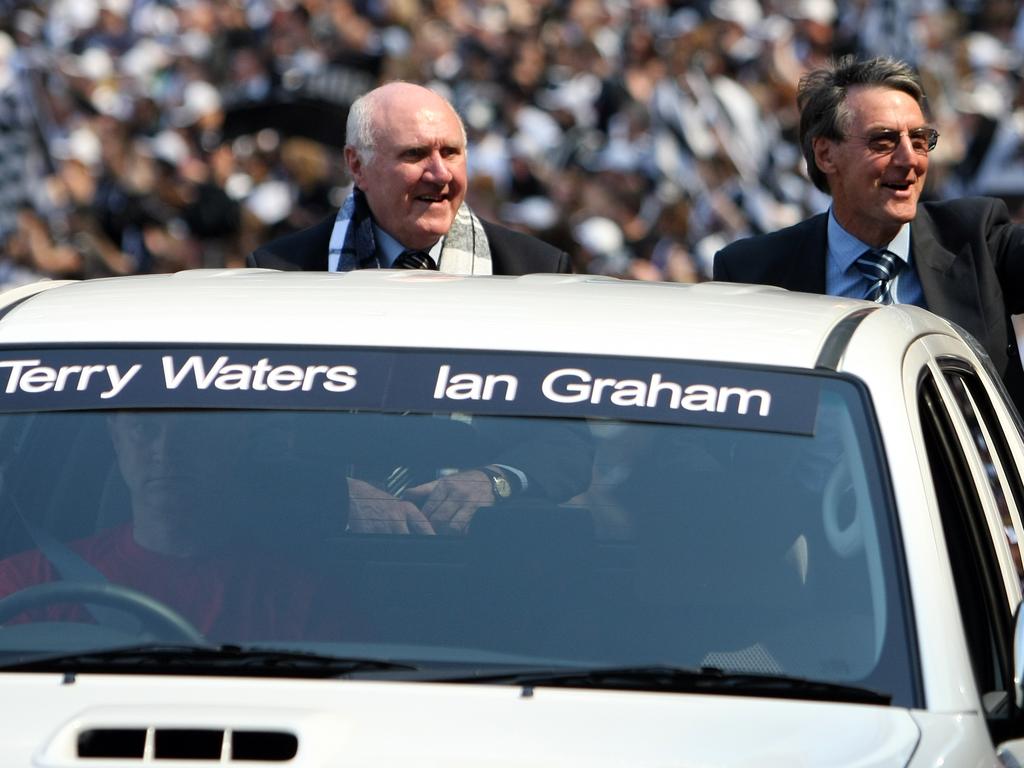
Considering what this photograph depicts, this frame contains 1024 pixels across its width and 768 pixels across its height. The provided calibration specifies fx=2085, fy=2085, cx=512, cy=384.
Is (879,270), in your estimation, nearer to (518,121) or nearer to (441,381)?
(441,381)

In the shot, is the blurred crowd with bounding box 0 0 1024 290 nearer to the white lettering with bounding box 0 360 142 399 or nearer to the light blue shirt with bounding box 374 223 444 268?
the light blue shirt with bounding box 374 223 444 268

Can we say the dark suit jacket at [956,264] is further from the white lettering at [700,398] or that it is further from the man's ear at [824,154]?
the white lettering at [700,398]

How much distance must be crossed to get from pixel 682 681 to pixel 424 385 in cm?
67

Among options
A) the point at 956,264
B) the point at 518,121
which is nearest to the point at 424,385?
the point at 956,264

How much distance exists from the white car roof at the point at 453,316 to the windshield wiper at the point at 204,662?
59 centimetres

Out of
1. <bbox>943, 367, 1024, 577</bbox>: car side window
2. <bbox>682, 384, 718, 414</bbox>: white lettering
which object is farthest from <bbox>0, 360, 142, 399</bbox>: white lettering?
<bbox>943, 367, 1024, 577</bbox>: car side window

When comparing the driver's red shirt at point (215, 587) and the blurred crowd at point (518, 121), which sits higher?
the blurred crowd at point (518, 121)

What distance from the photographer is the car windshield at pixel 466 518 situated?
3.00 meters

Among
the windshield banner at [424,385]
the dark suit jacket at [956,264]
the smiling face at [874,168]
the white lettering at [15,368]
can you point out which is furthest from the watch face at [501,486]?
the smiling face at [874,168]

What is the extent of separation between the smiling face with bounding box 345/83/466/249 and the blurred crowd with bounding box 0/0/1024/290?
Answer: 6462 millimetres

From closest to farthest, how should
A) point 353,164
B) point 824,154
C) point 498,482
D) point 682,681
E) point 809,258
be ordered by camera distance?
point 682,681, point 498,482, point 809,258, point 824,154, point 353,164

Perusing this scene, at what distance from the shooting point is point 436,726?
2736mm

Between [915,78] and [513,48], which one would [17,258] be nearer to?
[513,48]

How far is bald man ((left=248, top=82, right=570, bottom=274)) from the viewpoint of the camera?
6145mm
